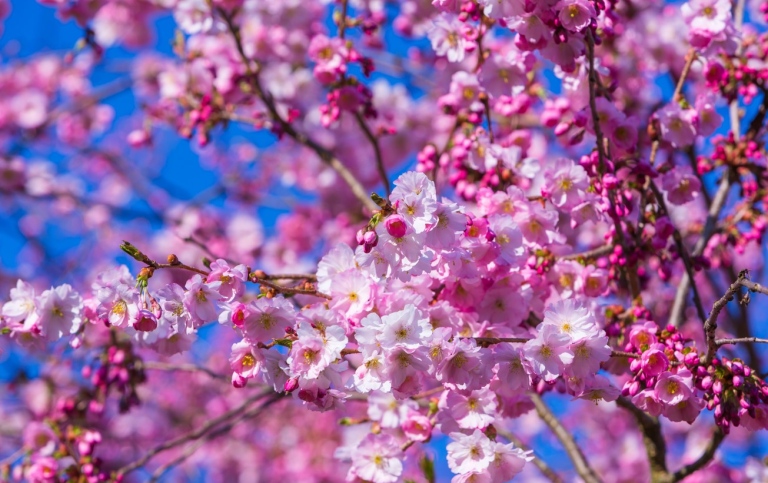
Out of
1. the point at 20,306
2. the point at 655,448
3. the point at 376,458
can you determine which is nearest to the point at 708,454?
the point at 655,448

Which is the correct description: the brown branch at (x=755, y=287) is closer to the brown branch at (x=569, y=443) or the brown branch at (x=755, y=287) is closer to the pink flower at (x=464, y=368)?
the pink flower at (x=464, y=368)

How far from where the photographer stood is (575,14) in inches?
88.7

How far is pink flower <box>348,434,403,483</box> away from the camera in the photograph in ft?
8.52

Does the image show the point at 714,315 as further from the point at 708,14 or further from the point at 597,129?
the point at 708,14

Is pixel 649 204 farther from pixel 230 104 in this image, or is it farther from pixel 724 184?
pixel 230 104

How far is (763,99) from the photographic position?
10.6 feet

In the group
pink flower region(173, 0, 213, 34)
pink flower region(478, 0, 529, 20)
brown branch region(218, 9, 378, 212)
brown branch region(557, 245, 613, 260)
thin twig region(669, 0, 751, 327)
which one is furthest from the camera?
pink flower region(173, 0, 213, 34)

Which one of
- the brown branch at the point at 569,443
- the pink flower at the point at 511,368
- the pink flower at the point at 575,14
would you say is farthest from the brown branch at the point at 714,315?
the brown branch at the point at 569,443

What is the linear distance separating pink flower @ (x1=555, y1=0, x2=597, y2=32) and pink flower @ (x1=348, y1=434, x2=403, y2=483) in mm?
1463

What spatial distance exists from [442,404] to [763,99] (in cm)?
198

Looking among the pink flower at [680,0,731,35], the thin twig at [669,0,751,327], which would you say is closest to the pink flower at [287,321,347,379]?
the thin twig at [669,0,751,327]

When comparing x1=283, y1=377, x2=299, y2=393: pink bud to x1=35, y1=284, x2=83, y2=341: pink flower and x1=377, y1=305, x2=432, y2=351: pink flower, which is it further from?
x1=35, y1=284, x2=83, y2=341: pink flower

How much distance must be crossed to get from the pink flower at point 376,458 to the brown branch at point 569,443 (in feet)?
2.37

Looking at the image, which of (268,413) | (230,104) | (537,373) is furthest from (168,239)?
(537,373)
